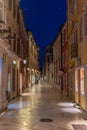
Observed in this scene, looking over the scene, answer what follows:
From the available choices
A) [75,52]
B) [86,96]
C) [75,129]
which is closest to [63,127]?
[75,129]

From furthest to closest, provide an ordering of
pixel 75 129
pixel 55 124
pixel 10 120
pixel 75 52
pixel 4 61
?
pixel 75 52
pixel 4 61
pixel 10 120
pixel 55 124
pixel 75 129

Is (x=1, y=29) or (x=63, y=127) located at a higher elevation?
(x=1, y=29)

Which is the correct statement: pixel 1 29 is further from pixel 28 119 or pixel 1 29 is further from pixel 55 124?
pixel 55 124

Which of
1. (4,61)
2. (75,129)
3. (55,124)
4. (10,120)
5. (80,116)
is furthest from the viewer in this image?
(4,61)

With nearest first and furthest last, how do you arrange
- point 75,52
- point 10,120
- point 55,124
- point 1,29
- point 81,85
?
point 55,124 < point 10,120 < point 1,29 < point 81,85 < point 75,52

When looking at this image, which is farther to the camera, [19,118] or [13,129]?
[19,118]

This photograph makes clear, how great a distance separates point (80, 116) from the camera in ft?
54.9

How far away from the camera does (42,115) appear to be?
17.0 meters

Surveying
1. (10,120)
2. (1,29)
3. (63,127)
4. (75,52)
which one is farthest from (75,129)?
(75,52)

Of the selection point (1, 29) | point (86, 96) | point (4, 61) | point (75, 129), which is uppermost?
point (1, 29)

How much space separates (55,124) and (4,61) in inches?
284

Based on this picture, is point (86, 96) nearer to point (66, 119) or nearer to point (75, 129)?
point (66, 119)

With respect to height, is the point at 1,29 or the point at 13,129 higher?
the point at 1,29

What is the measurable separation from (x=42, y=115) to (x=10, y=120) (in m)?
2.38
